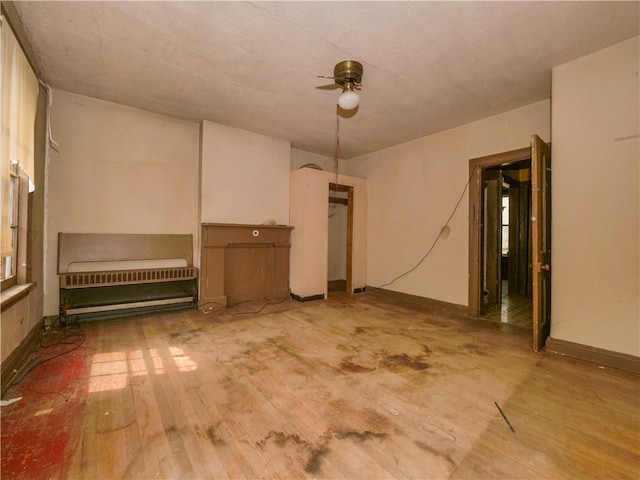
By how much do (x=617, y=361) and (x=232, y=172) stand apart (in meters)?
4.90

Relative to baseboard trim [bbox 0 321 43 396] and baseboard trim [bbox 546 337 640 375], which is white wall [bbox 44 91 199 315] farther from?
baseboard trim [bbox 546 337 640 375]

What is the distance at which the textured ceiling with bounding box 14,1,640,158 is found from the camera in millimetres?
2102

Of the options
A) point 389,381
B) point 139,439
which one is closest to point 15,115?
point 139,439

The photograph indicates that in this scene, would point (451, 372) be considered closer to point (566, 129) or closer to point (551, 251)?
point (551, 251)

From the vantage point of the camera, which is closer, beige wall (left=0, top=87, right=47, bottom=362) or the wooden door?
beige wall (left=0, top=87, right=47, bottom=362)

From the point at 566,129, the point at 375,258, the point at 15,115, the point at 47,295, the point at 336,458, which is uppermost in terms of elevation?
the point at 566,129

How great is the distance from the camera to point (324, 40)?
2387 mm

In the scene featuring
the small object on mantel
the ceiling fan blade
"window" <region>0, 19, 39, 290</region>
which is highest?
the ceiling fan blade

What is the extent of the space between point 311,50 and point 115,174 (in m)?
3.02

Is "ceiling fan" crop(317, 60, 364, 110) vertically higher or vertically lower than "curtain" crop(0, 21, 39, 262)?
higher

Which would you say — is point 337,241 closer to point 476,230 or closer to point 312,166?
point 312,166

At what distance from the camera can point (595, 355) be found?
2459 mm

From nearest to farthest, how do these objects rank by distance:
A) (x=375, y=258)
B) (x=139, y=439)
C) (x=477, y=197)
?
(x=139, y=439) < (x=477, y=197) < (x=375, y=258)

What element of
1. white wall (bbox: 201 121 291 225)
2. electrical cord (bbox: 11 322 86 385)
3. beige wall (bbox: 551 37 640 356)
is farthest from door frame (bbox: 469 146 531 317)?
electrical cord (bbox: 11 322 86 385)
